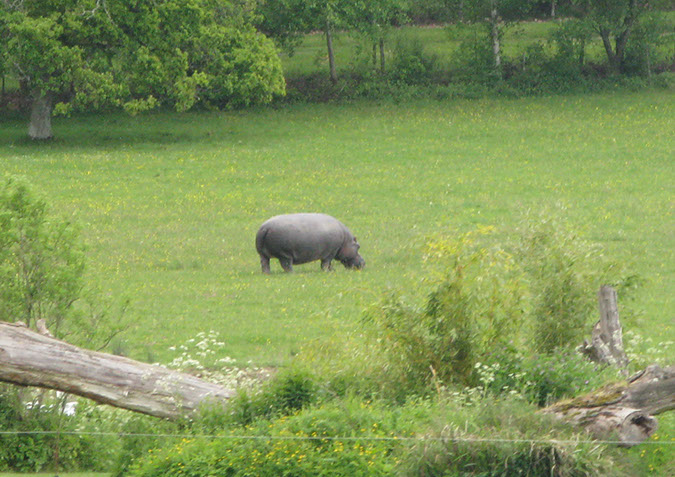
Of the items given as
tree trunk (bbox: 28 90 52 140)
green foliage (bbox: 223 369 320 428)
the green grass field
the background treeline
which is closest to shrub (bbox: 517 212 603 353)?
the green grass field

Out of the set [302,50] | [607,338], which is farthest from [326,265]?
[302,50]

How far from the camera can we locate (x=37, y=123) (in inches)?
1892

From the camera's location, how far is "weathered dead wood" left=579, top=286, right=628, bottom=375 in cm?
1355

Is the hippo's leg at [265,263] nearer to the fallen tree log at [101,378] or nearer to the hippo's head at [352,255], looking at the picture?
the hippo's head at [352,255]

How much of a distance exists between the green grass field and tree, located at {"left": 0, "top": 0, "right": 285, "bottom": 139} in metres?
2.22

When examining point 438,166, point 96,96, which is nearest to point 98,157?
point 96,96

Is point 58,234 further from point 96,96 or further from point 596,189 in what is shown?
point 96,96

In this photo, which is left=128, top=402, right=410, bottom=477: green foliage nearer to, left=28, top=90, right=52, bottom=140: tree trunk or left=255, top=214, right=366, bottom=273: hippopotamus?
left=255, top=214, right=366, bottom=273: hippopotamus

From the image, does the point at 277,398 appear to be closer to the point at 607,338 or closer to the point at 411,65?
the point at 607,338

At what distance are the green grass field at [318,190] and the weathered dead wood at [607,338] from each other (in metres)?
2.01

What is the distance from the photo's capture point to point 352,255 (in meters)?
27.9

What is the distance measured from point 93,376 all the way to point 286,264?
15176 mm

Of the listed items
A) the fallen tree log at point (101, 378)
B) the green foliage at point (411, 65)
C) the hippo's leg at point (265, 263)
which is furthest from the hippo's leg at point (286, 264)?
the green foliage at point (411, 65)

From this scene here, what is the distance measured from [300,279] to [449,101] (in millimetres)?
29818
